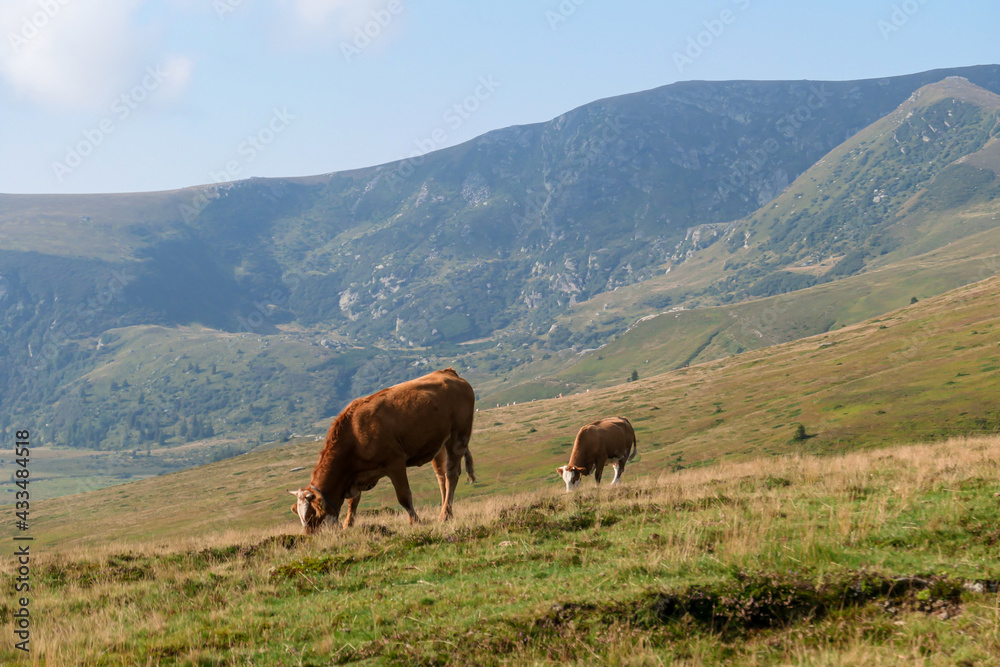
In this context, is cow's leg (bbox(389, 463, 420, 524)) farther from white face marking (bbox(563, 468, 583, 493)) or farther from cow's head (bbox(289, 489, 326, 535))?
white face marking (bbox(563, 468, 583, 493))

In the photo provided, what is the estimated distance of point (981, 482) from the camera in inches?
544

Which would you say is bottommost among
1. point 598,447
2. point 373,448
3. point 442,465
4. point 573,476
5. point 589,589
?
point 573,476

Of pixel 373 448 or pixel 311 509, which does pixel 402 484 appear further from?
pixel 311 509

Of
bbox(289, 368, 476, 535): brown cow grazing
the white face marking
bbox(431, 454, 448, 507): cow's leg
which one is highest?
bbox(289, 368, 476, 535): brown cow grazing

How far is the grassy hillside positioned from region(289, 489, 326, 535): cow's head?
4.34 feet

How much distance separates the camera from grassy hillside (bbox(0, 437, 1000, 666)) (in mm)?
7789

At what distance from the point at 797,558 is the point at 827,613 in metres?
1.50

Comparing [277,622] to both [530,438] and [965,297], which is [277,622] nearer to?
[530,438]

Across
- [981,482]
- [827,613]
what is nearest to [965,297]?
[981,482]

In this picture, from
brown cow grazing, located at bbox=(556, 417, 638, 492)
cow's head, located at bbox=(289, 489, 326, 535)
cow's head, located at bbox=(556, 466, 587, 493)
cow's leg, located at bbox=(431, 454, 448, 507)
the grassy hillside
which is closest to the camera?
the grassy hillside

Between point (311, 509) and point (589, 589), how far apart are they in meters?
9.71

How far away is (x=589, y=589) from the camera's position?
945 cm

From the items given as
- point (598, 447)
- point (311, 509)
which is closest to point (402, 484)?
point (311, 509)

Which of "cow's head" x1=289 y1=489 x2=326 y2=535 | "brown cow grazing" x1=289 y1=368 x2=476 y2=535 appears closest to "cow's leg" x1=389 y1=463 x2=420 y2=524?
"brown cow grazing" x1=289 y1=368 x2=476 y2=535
